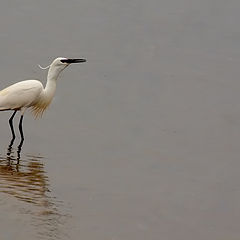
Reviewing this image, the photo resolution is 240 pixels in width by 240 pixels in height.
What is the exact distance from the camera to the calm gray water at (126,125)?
27.1 ft

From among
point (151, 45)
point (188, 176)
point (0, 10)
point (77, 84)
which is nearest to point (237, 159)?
point (188, 176)

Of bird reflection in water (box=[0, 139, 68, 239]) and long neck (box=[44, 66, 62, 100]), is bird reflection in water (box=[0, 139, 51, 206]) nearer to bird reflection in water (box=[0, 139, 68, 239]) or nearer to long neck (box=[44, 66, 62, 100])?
bird reflection in water (box=[0, 139, 68, 239])

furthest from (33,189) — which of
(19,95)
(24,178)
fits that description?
(19,95)

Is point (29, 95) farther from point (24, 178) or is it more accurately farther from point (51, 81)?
point (24, 178)

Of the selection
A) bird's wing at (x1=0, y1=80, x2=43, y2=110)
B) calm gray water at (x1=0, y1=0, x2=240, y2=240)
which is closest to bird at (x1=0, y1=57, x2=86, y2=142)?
bird's wing at (x1=0, y1=80, x2=43, y2=110)

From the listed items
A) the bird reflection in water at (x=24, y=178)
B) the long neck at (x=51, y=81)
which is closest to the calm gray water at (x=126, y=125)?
the bird reflection in water at (x=24, y=178)

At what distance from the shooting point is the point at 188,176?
32.8 ft

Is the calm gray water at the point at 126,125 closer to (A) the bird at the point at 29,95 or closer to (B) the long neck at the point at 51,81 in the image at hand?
(A) the bird at the point at 29,95

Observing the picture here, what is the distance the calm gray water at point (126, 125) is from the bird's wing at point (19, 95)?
0.48m

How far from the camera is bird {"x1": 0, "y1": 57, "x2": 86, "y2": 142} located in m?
11.0

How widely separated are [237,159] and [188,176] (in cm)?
117

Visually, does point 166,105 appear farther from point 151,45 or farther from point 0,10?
point 0,10

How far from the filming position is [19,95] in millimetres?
11039

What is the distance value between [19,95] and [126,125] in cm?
192
